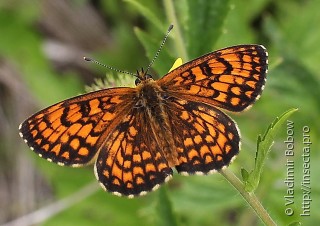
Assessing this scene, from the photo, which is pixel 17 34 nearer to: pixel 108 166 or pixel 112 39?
pixel 112 39

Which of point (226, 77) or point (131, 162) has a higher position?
point (226, 77)

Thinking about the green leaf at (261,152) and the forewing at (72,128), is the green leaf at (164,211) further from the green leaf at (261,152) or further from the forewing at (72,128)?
the green leaf at (261,152)

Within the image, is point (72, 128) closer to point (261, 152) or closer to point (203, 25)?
point (261, 152)

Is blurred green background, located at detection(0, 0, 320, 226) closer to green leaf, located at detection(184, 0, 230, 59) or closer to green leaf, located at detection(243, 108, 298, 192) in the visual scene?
green leaf, located at detection(184, 0, 230, 59)

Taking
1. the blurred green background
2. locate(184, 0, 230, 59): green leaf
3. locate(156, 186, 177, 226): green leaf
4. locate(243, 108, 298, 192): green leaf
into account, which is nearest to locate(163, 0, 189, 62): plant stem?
the blurred green background

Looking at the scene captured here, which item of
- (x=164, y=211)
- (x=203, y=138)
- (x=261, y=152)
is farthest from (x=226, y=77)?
(x=164, y=211)
